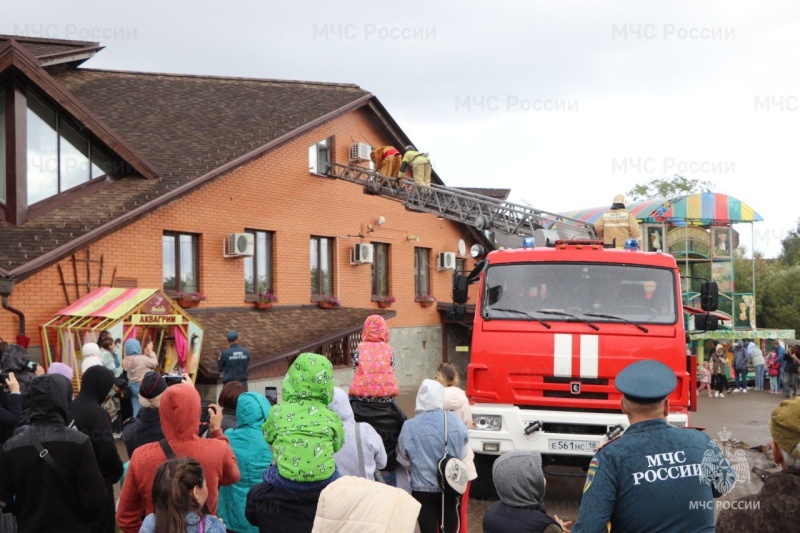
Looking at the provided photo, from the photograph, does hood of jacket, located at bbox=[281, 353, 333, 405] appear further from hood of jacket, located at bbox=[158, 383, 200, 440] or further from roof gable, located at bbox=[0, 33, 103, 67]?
roof gable, located at bbox=[0, 33, 103, 67]

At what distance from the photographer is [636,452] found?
372 cm

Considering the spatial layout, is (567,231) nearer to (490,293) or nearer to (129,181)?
(490,293)

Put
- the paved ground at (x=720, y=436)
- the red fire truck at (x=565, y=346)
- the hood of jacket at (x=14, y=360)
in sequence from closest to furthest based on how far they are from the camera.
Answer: the hood of jacket at (x=14, y=360)
the red fire truck at (x=565, y=346)
the paved ground at (x=720, y=436)

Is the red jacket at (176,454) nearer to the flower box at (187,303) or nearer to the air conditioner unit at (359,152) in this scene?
the flower box at (187,303)

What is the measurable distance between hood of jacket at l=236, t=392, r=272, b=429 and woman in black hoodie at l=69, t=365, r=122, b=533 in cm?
89

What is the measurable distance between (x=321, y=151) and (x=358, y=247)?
2.86 m

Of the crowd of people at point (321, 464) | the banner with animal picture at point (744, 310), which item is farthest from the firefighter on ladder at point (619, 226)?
the banner with animal picture at point (744, 310)

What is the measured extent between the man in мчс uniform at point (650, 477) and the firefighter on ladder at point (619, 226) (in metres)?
8.01

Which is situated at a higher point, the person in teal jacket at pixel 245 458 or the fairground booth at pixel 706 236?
the fairground booth at pixel 706 236

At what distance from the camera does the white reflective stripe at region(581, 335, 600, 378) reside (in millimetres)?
9047

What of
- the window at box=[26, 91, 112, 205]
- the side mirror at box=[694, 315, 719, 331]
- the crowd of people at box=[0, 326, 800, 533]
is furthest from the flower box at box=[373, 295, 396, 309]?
the crowd of people at box=[0, 326, 800, 533]

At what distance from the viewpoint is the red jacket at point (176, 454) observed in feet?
15.6

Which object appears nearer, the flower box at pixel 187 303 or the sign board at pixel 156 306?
the sign board at pixel 156 306

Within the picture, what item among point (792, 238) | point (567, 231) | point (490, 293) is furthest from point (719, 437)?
point (792, 238)
